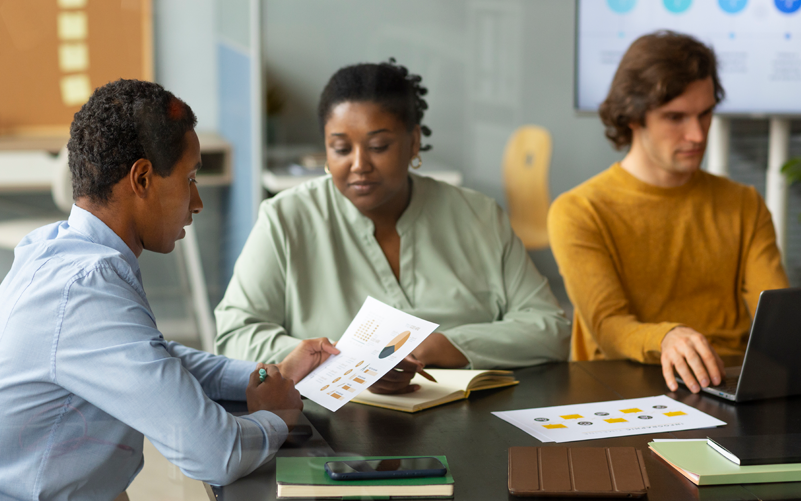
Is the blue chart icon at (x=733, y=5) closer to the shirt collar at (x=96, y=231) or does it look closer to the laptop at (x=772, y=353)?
the laptop at (x=772, y=353)

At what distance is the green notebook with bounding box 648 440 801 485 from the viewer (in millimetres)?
880

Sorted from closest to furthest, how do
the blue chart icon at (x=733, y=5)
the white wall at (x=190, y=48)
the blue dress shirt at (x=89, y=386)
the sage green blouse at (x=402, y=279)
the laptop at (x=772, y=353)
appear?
the blue dress shirt at (x=89, y=386), the laptop at (x=772, y=353), the sage green blouse at (x=402, y=279), the white wall at (x=190, y=48), the blue chart icon at (x=733, y=5)

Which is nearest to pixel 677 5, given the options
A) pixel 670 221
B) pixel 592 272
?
pixel 670 221

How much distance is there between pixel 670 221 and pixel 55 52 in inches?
56.0

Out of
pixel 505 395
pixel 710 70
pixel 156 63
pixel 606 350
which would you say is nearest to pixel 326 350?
pixel 505 395

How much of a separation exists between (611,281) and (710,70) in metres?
0.54

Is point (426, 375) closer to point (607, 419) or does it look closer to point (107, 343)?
point (607, 419)

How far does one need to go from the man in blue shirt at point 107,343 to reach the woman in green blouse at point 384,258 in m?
0.46

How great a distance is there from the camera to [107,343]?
0.82 metres

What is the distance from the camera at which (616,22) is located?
2576mm

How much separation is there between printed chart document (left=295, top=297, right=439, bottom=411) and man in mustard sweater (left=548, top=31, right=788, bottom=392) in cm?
65

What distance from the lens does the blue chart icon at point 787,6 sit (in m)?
2.59

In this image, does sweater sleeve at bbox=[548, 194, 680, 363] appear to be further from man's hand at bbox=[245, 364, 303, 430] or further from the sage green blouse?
man's hand at bbox=[245, 364, 303, 430]

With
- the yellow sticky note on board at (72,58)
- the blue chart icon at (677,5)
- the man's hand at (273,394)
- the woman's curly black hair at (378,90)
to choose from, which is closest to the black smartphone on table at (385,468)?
the man's hand at (273,394)
